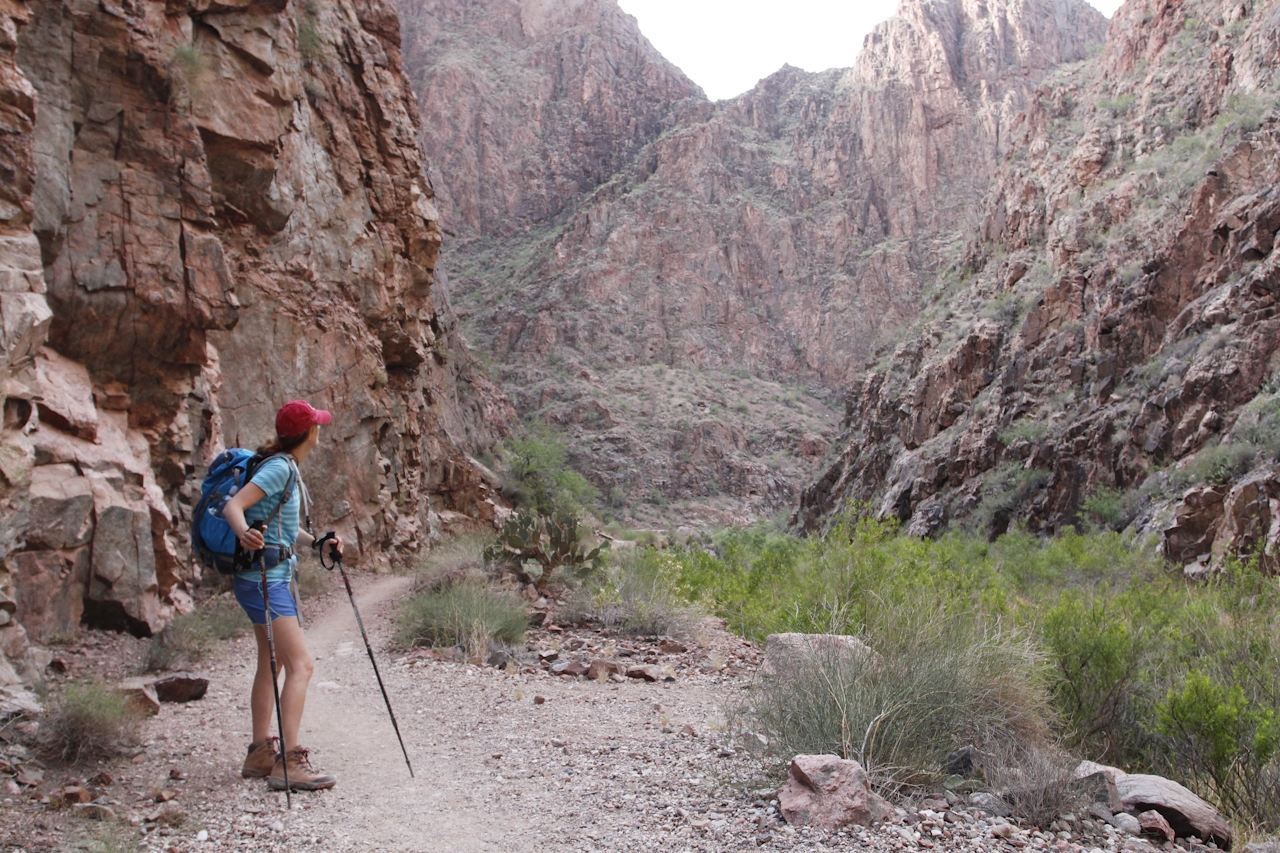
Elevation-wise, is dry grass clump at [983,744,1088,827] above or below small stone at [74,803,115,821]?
below

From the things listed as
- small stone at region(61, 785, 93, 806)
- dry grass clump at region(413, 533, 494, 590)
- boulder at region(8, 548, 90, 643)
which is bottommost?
dry grass clump at region(413, 533, 494, 590)

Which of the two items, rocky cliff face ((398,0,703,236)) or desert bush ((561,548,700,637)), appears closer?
desert bush ((561,548,700,637))

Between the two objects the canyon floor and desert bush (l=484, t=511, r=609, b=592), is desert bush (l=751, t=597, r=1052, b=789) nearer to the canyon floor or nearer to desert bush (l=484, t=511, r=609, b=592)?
the canyon floor

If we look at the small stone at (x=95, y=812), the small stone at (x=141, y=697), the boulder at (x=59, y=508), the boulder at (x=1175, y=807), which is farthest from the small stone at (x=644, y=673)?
the boulder at (x=59, y=508)

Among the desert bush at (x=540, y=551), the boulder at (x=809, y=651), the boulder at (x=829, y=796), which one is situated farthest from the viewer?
the desert bush at (x=540, y=551)

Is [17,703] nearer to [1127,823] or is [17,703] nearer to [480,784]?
[480,784]

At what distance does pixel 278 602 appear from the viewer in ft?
14.3

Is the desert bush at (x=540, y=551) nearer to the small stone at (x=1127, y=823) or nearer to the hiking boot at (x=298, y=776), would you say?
the hiking boot at (x=298, y=776)

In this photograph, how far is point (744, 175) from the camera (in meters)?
73.5

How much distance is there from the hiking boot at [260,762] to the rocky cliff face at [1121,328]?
40.3 feet

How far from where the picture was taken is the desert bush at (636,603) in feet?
29.5

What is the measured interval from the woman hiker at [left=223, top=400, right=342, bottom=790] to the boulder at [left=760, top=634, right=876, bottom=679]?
2.42 meters

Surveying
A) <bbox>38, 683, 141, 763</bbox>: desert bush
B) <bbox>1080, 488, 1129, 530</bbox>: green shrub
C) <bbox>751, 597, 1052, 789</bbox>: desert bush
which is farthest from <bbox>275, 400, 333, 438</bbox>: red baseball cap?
<bbox>1080, 488, 1129, 530</bbox>: green shrub

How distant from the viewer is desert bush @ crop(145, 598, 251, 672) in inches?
284
